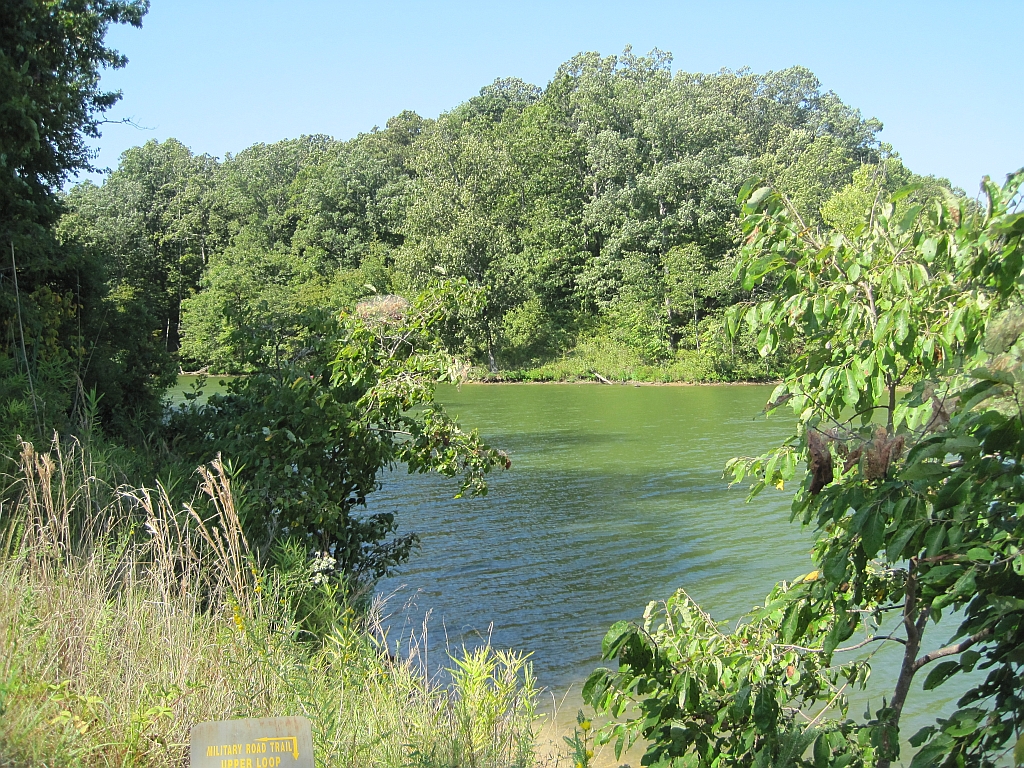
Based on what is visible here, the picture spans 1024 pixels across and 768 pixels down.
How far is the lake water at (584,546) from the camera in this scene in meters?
9.30

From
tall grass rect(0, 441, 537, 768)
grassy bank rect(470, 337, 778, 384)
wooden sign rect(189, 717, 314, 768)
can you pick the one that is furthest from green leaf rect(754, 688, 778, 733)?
grassy bank rect(470, 337, 778, 384)

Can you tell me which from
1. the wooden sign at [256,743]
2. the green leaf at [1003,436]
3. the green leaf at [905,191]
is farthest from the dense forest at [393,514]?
the wooden sign at [256,743]

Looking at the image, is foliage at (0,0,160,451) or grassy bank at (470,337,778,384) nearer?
foliage at (0,0,160,451)

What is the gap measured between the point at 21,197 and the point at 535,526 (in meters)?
8.58

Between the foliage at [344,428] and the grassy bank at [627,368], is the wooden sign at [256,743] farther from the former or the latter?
the grassy bank at [627,368]

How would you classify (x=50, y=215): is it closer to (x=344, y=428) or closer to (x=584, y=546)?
(x=344, y=428)

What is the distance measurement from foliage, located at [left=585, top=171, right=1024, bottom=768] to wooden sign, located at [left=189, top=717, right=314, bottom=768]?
1227 millimetres

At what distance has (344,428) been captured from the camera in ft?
26.0

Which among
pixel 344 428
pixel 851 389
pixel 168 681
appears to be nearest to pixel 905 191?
pixel 851 389

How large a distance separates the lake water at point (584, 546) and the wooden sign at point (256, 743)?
3.01 meters

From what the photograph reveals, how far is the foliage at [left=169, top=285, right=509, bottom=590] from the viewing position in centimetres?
761

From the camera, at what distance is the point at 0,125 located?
1009 centimetres

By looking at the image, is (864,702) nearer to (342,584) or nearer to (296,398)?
(342,584)

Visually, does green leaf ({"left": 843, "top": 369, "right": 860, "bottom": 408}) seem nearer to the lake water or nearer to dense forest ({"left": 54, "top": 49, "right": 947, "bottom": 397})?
the lake water
